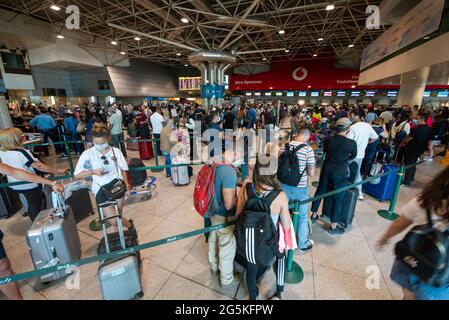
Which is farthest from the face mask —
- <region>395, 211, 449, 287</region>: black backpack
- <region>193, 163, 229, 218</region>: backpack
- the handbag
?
<region>395, 211, 449, 287</region>: black backpack

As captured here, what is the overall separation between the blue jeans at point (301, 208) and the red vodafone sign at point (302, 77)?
24.0m

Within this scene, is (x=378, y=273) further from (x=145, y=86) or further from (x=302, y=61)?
(x=145, y=86)

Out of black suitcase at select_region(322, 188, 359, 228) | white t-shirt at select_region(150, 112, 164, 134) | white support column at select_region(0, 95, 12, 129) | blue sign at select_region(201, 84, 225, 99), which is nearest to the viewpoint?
black suitcase at select_region(322, 188, 359, 228)

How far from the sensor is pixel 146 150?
7047 millimetres

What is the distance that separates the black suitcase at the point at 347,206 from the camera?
299cm

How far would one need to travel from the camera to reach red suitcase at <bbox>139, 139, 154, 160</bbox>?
699 cm

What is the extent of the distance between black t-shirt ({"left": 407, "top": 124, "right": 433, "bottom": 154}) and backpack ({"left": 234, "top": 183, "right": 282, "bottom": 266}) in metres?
5.03

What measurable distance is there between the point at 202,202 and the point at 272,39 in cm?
1878

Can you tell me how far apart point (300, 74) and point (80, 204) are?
25.5 m

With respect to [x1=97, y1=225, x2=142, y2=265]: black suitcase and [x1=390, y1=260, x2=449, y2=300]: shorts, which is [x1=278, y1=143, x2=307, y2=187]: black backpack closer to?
[x1=390, y1=260, x2=449, y2=300]: shorts

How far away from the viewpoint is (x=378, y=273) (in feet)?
7.80

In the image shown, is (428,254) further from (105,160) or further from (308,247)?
(105,160)

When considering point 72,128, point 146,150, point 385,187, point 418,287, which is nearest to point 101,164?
point 418,287
